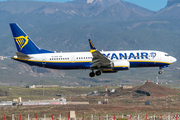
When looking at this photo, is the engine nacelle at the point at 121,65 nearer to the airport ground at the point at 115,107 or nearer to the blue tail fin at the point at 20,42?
the blue tail fin at the point at 20,42

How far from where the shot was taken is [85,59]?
261 ft

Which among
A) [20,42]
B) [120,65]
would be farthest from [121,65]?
[20,42]

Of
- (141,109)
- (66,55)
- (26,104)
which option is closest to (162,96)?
(141,109)

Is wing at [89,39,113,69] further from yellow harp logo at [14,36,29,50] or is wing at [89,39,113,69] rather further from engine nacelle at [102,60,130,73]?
yellow harp logo at [14,36,29,50]

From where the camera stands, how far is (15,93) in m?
200

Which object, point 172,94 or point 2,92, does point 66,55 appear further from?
point 2,92

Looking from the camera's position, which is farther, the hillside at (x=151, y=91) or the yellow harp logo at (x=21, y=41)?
the hillside at (x=151, y=91)

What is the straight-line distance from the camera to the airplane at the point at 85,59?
258ft

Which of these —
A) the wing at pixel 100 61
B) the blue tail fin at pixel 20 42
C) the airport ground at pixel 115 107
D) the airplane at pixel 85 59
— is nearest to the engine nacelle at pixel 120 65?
the airplane at pixel 85 59

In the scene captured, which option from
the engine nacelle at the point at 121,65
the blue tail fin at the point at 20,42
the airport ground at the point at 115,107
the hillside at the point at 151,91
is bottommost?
the airport ground at the point at 115,107

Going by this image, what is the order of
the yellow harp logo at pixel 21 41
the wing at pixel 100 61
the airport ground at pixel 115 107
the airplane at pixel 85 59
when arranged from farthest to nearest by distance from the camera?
the airport ground at pixel 115 107
the yellow harp logo at pixel 21 41
the airplane at pixel 85 59
the wing at pixel 100 61

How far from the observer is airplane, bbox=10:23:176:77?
3092 inches

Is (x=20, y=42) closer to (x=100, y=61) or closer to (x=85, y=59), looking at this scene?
(x=85, y=59)

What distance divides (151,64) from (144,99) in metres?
77.9
